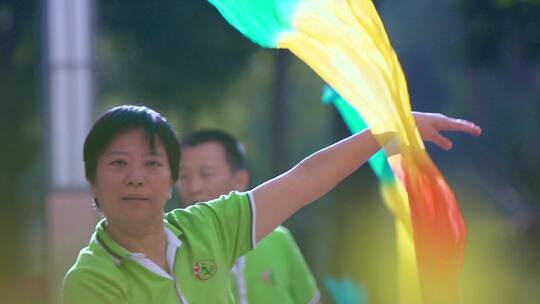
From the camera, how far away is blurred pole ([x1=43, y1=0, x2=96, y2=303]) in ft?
30.5

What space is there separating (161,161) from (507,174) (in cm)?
644

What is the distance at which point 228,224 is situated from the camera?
3568mm

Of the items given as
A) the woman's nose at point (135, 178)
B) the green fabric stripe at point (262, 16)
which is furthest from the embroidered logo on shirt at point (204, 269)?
the green fabric stripe at point (262, 16)

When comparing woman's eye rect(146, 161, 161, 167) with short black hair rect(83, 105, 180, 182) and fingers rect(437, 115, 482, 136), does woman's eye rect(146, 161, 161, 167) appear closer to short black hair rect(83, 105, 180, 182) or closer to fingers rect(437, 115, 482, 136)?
short black hair rect(83, 105, 180, 182)

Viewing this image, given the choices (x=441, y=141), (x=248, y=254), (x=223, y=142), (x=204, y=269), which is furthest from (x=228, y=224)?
(x=223, y=142)

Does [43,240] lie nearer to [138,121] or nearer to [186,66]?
[186,66]

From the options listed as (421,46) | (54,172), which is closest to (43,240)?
(54,172)

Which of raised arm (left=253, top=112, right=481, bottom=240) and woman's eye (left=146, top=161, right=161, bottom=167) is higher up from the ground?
woman's eye (left=146, top=161, right=161, bottom=167)

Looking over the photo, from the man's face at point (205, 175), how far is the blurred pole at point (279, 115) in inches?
167

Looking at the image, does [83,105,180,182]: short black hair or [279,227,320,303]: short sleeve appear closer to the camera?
[83,105,180,182]: short black hair

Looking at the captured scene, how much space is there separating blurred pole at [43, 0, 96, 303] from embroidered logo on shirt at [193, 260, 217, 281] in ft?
19.2

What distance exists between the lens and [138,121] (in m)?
3.48

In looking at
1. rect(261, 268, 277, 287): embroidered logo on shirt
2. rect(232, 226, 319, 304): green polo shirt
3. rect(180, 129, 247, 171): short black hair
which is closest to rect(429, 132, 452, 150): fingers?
rect(232, 226, 319, 304): green polo shirt

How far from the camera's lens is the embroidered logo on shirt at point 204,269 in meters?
3.46
